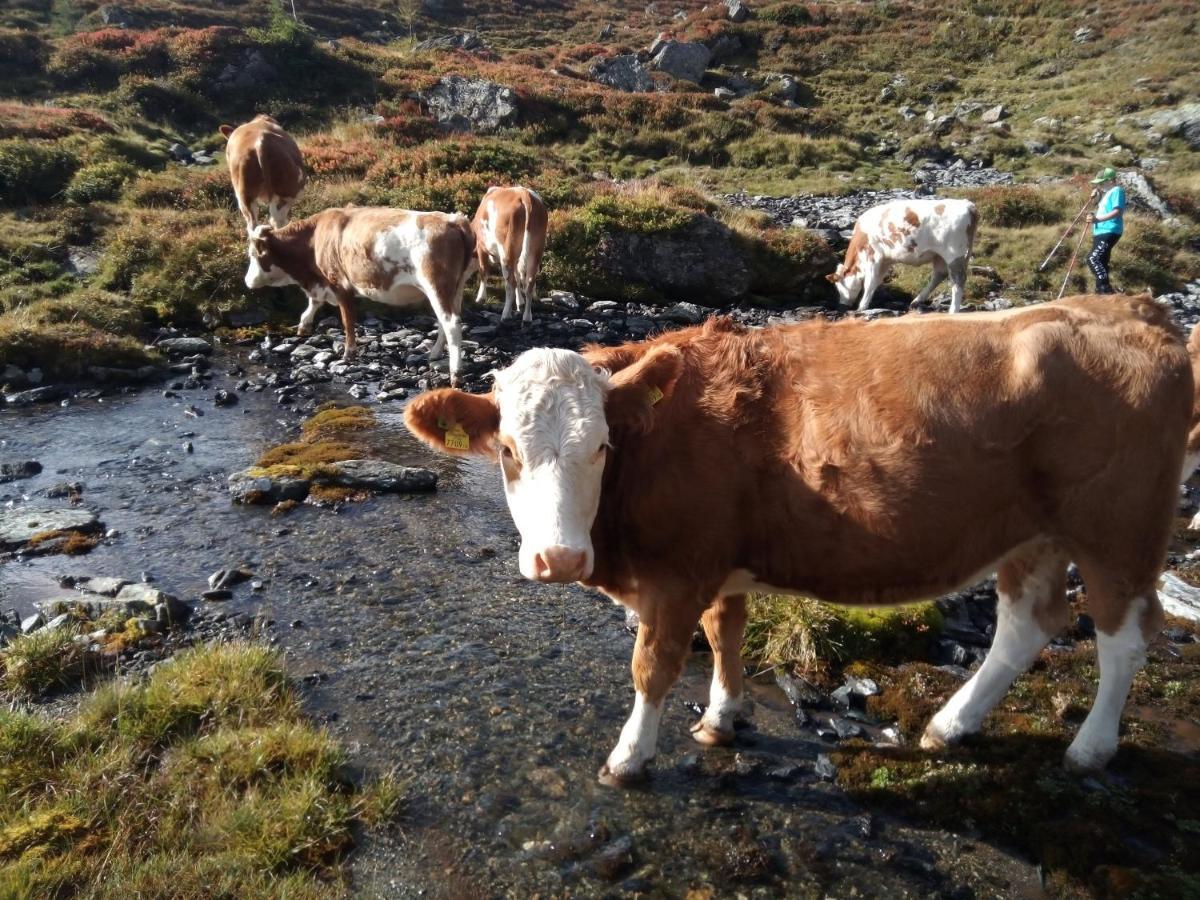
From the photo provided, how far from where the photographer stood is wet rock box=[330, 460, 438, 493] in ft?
29.9

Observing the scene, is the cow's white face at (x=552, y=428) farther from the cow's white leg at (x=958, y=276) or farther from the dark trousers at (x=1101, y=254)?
the dark trousers at (x=1101, y=254)

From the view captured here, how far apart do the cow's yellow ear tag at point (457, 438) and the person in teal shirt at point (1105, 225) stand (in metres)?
18.4

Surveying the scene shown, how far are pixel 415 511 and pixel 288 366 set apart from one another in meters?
6.80

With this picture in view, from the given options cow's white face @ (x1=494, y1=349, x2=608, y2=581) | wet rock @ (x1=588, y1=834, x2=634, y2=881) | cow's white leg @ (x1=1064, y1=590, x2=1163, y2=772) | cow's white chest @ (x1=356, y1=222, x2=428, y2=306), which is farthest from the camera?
cow's white chest @ (x1=356, y1=222, x2=428, y2=306)

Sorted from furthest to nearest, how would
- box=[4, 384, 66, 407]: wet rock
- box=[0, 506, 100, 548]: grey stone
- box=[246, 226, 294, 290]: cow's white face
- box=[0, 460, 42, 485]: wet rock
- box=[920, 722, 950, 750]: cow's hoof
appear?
1. box=[246, 226, 294, 290]: cow's white face
2. box=[4, 384, 66, 407]: wet rock
3. box=[0, 460, 42, 485]: wet rock
4. box=[0, 506, 100, 548]: grey stone
5. box=[920, 722, 950, 750]: cow's hoof

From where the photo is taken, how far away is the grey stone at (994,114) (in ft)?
144

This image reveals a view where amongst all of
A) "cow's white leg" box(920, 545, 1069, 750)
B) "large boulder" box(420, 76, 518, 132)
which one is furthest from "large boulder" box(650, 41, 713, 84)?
"cow's white leg" box(920, 545, 1069, 750)

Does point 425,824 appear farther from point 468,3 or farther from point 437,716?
point 468,3

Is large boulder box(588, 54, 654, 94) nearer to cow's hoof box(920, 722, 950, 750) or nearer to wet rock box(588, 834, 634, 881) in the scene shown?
cow's hoof box(920, 722, 950, 750)

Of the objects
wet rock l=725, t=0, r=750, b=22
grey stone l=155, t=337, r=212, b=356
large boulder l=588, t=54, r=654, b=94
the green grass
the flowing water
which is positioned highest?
wet rock l=725, t=0, r=750, b=22

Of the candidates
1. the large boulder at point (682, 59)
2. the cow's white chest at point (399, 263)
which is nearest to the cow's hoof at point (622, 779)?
the cow's white chest at point (399, 263)

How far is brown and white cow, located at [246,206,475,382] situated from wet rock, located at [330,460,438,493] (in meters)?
3.48

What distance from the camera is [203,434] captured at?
429 inches

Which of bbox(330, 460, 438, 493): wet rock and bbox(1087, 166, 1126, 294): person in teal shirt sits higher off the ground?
bbox(1087, 166, 1126, 294): person in teal shirt
